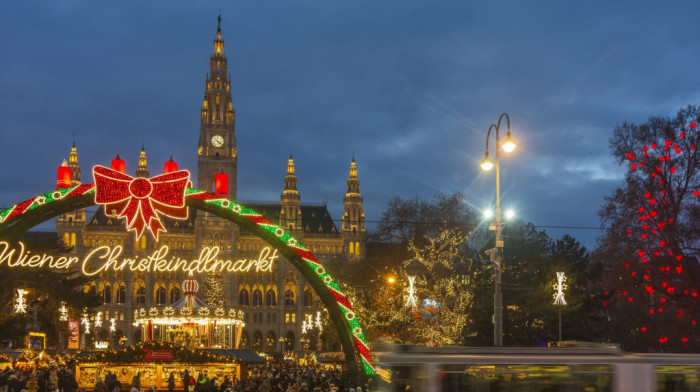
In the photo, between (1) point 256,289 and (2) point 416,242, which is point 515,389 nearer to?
(2) point 416,242

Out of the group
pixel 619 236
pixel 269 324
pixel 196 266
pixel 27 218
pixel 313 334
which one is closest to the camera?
pixel 27 218

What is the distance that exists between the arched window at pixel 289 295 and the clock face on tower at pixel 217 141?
86.8 feet

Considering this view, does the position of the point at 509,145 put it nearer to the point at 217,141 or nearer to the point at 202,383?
the point at 202,383

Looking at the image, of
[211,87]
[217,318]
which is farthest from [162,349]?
[211,87]

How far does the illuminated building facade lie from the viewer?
411ft

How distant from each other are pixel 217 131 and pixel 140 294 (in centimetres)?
2963

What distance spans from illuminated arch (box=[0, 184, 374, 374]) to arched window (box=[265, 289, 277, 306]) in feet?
341

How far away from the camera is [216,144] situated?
13475cm

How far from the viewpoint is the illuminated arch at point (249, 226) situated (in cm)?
2508

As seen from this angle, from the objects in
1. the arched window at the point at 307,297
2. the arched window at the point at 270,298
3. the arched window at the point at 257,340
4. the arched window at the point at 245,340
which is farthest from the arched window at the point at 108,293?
the arched window at the point at 307,297

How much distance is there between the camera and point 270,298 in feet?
425

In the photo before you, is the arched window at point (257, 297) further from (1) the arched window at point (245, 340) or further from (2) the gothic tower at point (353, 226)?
(2) the gothic tower at point (353, 226)

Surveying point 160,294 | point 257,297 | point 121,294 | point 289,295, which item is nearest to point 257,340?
point 257,297

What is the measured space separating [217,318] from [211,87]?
95320mm
